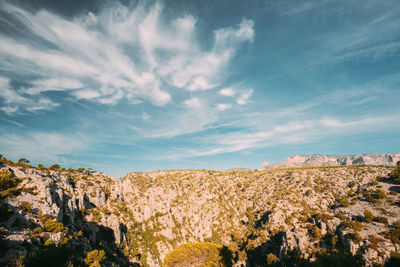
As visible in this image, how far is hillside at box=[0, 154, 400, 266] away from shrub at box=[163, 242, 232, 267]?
132 cm

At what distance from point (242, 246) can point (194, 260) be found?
2699cm

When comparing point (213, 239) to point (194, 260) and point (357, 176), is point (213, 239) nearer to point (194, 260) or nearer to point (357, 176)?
point (194, 260)

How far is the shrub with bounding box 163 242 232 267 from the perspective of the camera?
74.9 metres

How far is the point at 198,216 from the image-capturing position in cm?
10644

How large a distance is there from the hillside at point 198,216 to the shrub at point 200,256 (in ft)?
4.32

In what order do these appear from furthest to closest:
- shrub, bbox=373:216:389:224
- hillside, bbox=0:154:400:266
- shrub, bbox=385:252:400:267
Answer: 1. shrub, bbox=373:216:389:224
2. shrub, bbox=385:252:400:267
3. hillside, bbox=0:154:400:266

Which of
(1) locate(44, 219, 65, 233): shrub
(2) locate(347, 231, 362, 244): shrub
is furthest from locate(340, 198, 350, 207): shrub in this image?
(1) locate(44, 219, 65, 233): shrub

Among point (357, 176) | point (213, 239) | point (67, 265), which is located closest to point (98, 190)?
point (67, 265)


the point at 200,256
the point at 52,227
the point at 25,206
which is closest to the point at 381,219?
the point at 200,256

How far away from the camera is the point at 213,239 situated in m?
95.4

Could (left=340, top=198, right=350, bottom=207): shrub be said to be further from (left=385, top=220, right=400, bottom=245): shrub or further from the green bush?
(left=385, top=220, right=400, bottom=245): shrub

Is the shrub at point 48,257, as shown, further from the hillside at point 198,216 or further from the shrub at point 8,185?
the shrub at point 8,185

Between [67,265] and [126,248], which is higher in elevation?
[67,265]

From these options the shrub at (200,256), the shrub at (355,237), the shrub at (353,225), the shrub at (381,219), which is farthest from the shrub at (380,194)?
the shrub at (200,256)
